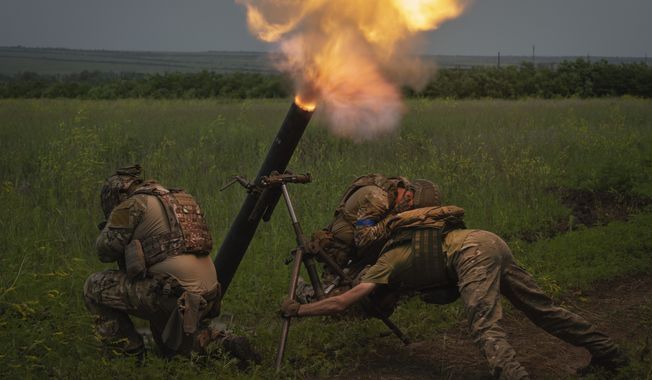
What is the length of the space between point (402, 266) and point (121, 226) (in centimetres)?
205

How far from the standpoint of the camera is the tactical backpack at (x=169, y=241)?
6.23 meters

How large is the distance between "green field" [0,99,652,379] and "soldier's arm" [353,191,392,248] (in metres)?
1.00

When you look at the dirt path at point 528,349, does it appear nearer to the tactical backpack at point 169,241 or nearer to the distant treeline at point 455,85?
the tactical backpack at point 169,241

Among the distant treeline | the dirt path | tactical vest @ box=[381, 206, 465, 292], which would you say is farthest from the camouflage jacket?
the distant treeline

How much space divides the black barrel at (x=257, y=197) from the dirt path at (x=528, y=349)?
1.43 m

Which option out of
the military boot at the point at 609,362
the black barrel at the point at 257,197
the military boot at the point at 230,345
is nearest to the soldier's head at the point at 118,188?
the black barrel at the point at 257,197

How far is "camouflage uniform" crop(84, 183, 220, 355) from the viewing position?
6.24 metres

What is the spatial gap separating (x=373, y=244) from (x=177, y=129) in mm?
12166

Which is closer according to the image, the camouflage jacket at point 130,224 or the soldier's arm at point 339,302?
the soldier's arm at point 339,302

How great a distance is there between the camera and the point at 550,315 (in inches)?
237

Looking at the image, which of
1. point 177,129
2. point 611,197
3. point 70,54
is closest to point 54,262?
point 611,197

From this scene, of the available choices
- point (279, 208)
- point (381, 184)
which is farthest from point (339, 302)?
point (279, 208)

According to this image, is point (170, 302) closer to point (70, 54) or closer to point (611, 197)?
point (611, 197)

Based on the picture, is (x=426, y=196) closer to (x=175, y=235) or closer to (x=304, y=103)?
(x=304, y=103)
